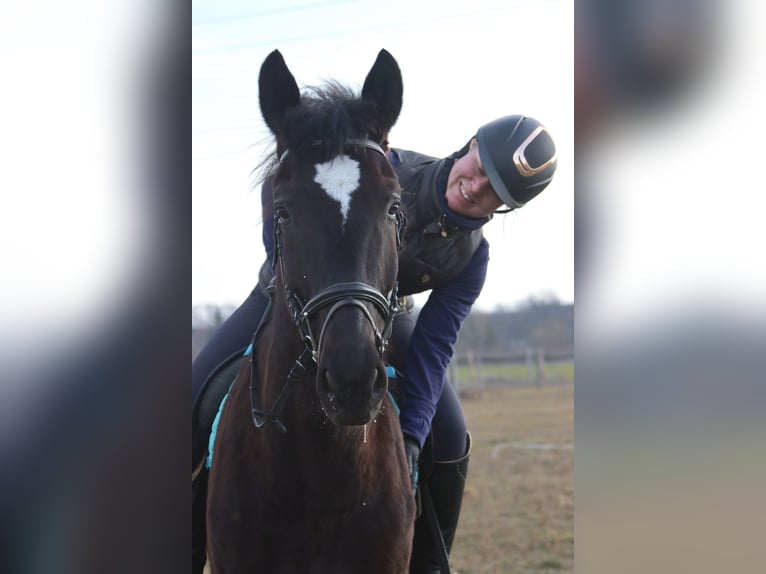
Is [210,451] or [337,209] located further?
[210,451]

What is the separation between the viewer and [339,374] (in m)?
2.08

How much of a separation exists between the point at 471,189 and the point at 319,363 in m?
1.16

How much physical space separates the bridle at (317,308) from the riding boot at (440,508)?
1.37 m

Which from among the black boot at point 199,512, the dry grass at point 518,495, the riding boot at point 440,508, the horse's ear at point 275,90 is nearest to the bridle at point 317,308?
the horse's ear at point 275,90

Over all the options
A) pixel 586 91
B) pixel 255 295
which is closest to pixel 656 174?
pixel 586 91

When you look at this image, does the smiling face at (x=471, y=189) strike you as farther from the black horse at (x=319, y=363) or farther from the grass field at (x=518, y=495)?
the grass field at (x=518, y=495)

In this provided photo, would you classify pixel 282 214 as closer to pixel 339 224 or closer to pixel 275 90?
pixel 339 224

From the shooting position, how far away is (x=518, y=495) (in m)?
10.5

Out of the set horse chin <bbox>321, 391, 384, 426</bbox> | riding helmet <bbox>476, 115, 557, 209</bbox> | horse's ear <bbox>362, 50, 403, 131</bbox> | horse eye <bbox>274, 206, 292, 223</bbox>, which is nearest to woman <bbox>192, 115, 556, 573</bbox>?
riding helmet <bbox>476, 115, 557, 209</bbox>

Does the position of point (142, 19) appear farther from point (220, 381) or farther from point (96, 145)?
point (220, 381)

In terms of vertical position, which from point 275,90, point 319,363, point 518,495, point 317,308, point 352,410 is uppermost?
point 275,90

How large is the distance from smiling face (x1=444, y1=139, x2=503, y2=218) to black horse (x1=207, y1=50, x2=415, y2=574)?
420 mm

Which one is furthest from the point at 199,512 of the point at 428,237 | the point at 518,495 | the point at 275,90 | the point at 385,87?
the point at 518,495

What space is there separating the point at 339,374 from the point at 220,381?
1.52 metres
